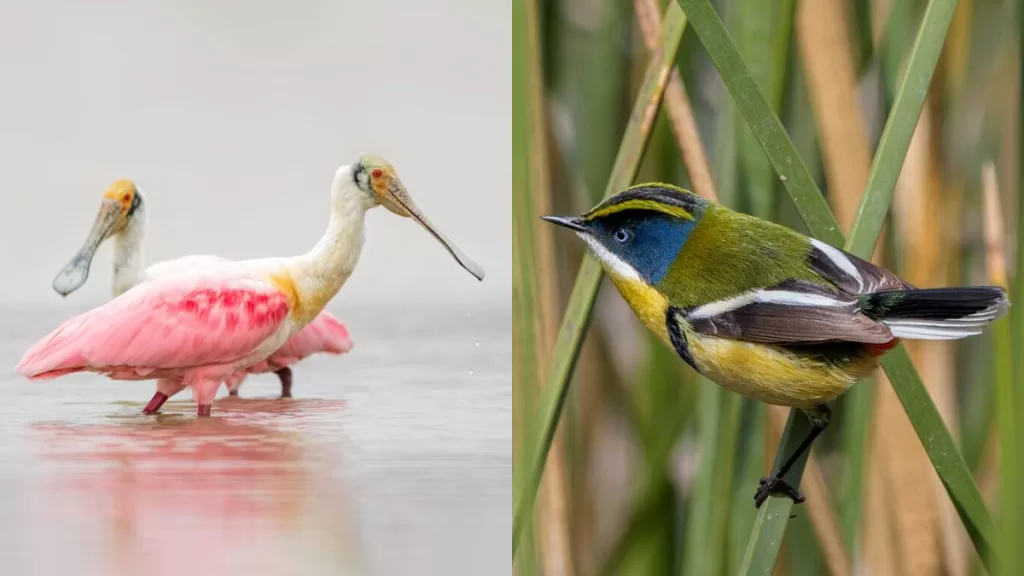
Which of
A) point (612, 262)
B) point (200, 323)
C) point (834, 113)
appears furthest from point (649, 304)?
point (200, 323)

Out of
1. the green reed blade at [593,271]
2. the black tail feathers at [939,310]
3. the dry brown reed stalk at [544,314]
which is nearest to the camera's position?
the black tail feathers at [939,310]

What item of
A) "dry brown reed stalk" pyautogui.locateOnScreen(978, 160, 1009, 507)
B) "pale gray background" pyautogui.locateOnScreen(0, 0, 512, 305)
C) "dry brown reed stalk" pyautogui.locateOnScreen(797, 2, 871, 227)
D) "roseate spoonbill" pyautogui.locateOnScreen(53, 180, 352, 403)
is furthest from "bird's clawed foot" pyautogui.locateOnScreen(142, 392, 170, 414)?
"dry brown reed stalk" pyautogui.locateOnScreen(978, 160, 1009, 507)

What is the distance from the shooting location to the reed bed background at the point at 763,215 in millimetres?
811

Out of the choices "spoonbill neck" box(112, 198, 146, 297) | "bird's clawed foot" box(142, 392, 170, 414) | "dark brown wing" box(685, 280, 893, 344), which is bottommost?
"bird's clawed foot" box(142, 392, 170, 414)

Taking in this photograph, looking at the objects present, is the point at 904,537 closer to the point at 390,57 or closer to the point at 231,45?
the point at 390,57

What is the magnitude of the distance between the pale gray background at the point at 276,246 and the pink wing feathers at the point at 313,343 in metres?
0.01

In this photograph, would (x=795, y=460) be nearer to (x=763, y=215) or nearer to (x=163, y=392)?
(x=763, y=215)

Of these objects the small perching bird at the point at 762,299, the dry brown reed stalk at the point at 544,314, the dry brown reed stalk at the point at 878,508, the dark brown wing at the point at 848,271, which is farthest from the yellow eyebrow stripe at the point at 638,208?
the dry brown reed stalk at the point at 878,508

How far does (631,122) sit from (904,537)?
45cm

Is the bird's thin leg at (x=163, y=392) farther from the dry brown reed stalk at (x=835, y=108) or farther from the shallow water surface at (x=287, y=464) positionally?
the dry brown reed stalk at (x=835, y=108)

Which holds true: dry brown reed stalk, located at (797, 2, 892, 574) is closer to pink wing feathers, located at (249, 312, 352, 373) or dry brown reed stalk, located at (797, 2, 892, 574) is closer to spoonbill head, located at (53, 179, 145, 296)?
pink wing feathers, located at (249, 312, 352, 373)

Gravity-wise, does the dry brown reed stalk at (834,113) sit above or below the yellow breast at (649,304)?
above

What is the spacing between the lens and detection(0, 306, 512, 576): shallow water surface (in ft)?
2.71

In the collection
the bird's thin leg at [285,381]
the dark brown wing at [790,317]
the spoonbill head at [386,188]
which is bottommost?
the bird's thin leg at [285,381]
